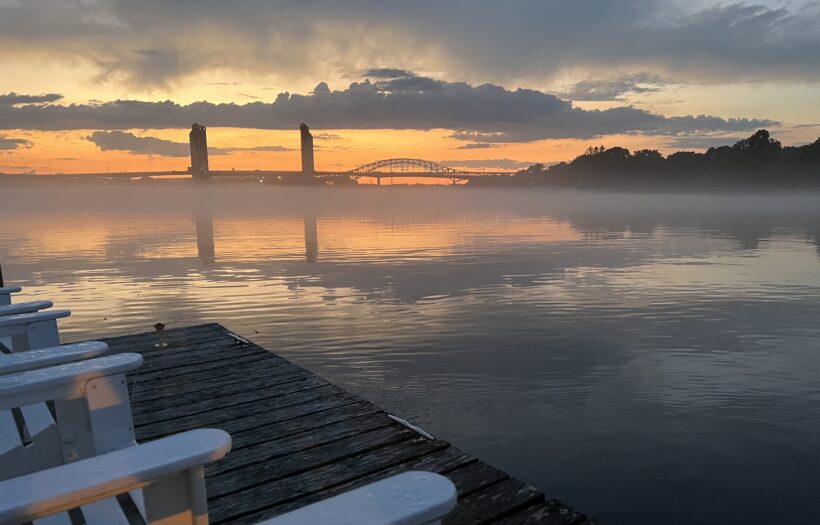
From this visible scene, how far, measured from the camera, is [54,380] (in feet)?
7.84

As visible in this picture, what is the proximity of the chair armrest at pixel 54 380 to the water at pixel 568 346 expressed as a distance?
4674 mm

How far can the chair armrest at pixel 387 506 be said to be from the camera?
1340 mm

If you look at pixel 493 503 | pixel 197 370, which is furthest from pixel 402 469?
pixel 197 370

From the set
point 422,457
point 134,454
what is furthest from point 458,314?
point 134,454

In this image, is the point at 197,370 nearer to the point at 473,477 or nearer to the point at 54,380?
the point at 473,477

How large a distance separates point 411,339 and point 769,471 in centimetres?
660

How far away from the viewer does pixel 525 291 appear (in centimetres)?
1647

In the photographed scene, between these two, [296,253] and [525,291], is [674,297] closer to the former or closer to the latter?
[525,291]

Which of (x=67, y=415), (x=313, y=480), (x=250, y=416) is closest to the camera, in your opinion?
(x=67, y=415)

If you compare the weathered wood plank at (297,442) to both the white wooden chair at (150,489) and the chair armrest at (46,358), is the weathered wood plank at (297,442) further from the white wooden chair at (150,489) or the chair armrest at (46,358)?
the white wooden chair at (150,489)

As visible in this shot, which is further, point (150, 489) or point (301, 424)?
point (301, 424)

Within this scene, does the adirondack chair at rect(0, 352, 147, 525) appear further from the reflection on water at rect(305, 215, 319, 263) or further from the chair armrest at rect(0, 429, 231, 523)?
the reflection on water at rect(305, 215, 319, 263)

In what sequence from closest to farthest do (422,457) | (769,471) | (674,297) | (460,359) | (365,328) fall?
(422,457)
(769,471)
(460,359)
(365,328)
(674,297)

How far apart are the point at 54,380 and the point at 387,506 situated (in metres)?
1.81
